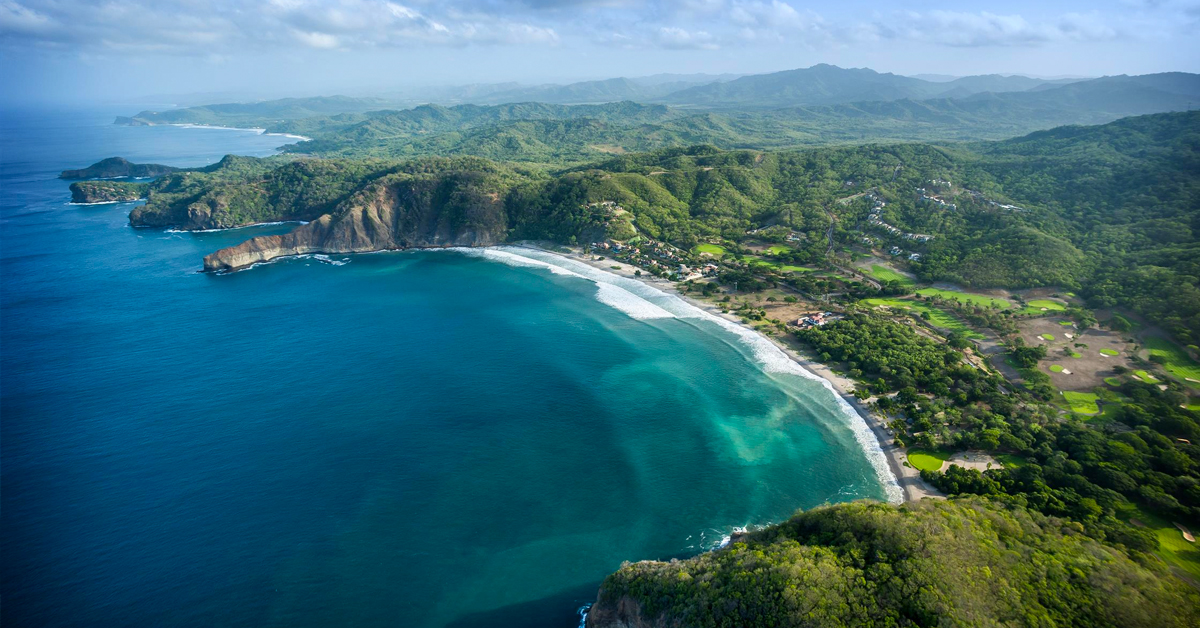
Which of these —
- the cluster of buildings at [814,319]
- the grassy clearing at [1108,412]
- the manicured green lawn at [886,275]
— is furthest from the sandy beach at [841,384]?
the manicured green lawn at [886,275]

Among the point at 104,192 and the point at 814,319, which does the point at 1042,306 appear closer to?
the point at 814,319

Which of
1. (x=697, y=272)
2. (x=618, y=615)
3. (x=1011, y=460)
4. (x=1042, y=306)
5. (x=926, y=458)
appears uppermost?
(x=697, y=272)

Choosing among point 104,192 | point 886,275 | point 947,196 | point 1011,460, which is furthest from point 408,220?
point 104,192

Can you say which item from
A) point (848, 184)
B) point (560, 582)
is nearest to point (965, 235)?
point (848, 184)

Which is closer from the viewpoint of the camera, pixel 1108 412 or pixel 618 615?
pixel 618 615

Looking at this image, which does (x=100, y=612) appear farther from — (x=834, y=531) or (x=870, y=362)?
(x=870, y=362)

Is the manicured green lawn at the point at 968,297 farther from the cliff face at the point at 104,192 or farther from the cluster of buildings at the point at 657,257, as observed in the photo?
the cliff face at the point at 104,192
